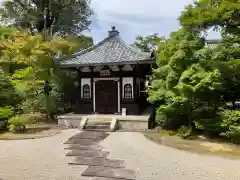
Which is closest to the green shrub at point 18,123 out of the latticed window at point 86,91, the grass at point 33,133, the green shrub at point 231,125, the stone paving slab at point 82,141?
the grass at point 33,133

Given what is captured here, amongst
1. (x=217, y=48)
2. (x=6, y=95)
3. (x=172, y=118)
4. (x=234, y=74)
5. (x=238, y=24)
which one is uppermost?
(x=238, y=24)

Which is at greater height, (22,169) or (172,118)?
(172,118)

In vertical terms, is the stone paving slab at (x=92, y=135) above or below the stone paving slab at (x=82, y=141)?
above

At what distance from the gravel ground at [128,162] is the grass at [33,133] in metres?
0.94

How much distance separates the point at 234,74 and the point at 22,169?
9.69 metres

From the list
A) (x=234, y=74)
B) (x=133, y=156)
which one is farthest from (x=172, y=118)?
(x=133, y=156)

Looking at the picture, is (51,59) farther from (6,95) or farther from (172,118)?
(172,118)

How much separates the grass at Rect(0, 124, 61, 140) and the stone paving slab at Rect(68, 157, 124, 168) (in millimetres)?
4715

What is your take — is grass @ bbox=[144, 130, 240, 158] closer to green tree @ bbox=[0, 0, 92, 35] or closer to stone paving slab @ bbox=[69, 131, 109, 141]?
stone paving slab @ bbox=[69, 131, 109, 141]

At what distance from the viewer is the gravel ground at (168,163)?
24.0 feet

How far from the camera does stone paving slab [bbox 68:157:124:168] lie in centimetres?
833

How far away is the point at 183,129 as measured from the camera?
12.5 meters

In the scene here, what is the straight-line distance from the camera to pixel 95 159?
29.1 feet

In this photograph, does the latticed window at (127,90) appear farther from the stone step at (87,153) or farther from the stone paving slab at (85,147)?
the stone step at (87,153)
